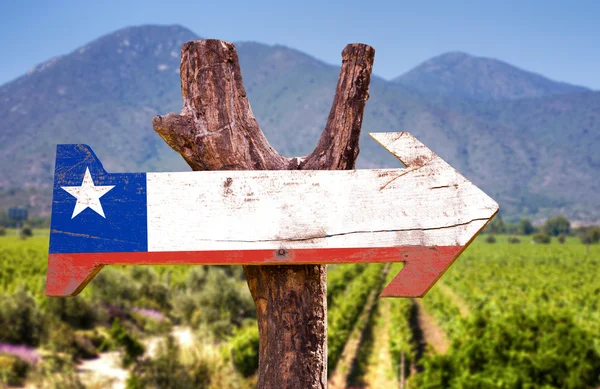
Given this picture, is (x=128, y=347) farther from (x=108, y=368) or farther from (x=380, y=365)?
(x=380, y=365)

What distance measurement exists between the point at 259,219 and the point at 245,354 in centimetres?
1351

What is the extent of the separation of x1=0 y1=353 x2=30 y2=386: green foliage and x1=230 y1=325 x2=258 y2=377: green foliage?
17.0 feet

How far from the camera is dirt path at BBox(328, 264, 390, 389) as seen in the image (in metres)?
16.5

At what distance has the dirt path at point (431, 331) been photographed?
68.2 ft

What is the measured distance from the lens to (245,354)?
1502 cm

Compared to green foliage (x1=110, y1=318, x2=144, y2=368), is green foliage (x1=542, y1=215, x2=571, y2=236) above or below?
above

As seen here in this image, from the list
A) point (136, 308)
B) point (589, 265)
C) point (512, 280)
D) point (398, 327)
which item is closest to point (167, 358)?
point (398, 327)

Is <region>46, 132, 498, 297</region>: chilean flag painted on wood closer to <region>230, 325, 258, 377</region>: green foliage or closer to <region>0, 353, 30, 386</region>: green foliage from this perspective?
<region>0, 353, 30, 386</region>: green foliage

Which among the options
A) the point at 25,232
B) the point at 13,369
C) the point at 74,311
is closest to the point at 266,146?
the point at 13,369

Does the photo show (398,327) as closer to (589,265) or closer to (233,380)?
(233,380)

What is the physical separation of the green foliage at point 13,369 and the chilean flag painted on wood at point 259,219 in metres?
13.0

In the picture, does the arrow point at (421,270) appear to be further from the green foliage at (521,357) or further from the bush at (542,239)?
the bush at (542,239)

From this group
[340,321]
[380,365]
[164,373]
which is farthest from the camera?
[340,321]

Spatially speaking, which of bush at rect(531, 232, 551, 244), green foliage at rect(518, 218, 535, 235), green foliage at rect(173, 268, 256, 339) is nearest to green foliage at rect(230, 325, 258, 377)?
green foliage at rect(173, 268, 256, 339)
